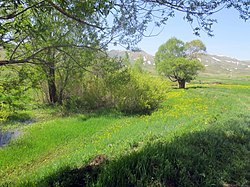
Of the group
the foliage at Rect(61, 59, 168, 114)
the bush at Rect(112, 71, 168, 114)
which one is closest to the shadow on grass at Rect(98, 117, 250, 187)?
the foliage at Rect(61, 59, 168, 114)

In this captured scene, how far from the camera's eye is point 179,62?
39.2 m

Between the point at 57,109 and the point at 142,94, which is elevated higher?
the point at 142,94

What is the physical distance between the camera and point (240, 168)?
432 centimetres

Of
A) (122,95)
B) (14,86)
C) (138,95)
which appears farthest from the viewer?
(122,95)

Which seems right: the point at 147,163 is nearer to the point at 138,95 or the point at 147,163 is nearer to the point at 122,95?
the point at 138,95

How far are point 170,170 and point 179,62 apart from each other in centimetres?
3749

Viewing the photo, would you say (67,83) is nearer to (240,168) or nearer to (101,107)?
(101,107)

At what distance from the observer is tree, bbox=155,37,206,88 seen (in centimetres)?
Result: 3938

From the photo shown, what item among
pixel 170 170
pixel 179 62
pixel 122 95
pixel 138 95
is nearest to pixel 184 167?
pixel 170 170

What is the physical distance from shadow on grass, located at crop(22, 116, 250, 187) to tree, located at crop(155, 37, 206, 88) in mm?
35790

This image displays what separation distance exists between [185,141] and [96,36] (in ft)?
12.5

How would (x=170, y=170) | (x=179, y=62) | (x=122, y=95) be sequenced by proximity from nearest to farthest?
(x=170, y=170), (x=122, y=95), (x=179, y=62)

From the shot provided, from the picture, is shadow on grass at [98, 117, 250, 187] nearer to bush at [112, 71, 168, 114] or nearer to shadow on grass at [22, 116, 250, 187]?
shadow on grass at [22, 116, 250, 187]

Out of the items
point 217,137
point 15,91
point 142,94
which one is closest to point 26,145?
point 15,91
